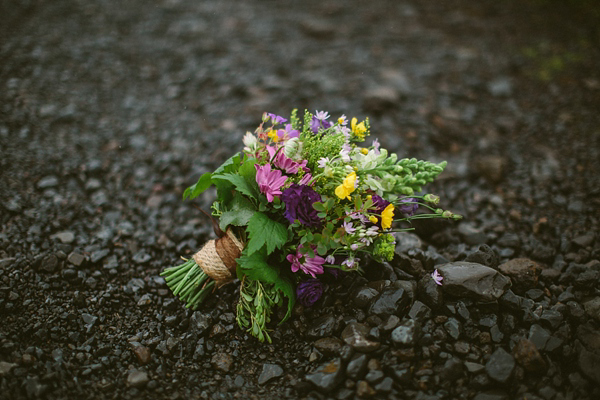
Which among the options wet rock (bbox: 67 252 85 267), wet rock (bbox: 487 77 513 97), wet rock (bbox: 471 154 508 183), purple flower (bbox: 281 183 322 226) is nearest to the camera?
purple flower (bbox: 281 183 322 226)

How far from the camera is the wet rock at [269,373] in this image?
1.93 metres

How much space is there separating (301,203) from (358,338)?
0.66 m

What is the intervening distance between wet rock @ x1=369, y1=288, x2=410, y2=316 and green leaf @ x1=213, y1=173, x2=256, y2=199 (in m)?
0.77

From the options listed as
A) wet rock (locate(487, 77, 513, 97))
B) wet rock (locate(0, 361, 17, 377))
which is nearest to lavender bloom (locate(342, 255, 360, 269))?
wet rock (locate(0, 361, 17, 377))

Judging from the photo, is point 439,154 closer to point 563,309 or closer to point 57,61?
point 563,309

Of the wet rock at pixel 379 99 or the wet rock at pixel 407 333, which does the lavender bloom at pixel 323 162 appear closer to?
the wet rock at pixel 407 333

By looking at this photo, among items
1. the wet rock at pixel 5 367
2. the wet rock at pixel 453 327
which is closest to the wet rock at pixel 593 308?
the wet rock at pixel 453 327

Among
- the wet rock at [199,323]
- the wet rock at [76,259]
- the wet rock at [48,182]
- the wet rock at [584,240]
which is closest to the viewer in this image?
the wet rock at [199,323]

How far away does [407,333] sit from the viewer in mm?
1874

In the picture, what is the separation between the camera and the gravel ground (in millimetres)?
1905

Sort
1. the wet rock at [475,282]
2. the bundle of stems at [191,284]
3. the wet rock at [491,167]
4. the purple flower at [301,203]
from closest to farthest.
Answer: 1. the purple flower at [301,203]
2. the wet rock at [475,282]
3. the bundle of stems at [191,284]
4. the wet rock at [491,167]

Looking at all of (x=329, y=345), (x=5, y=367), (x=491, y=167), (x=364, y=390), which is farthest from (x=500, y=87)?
(x=5, y=367)

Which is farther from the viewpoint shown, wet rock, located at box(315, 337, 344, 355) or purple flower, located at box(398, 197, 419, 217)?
purple flower, located at box(398, 197, 419, 217)

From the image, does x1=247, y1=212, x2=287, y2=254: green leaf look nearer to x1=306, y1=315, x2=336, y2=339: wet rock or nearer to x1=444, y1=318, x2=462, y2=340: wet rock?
x1=306, y1=315, x2=336, y2=339: wet rock
